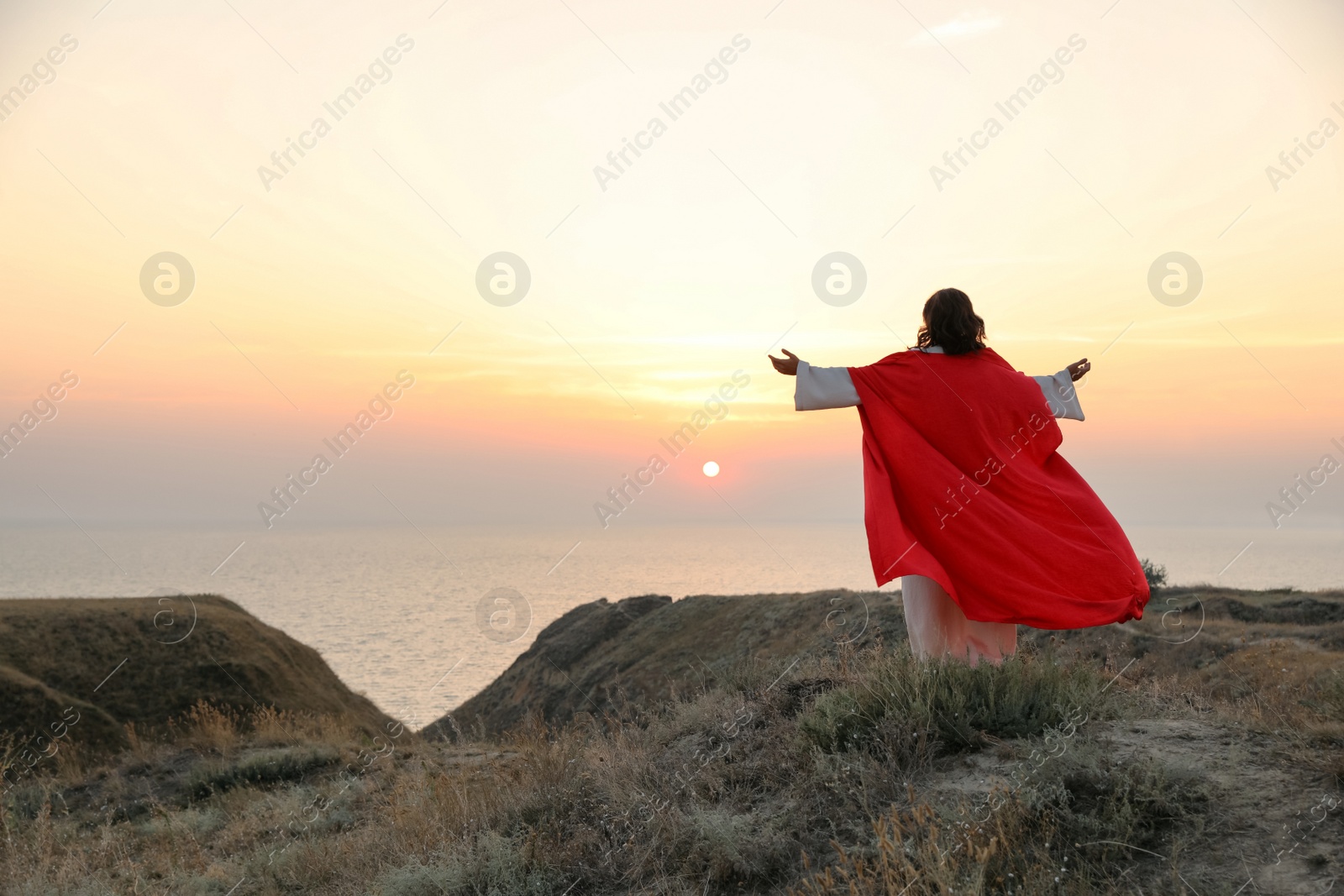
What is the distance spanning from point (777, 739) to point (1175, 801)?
2.27 meters

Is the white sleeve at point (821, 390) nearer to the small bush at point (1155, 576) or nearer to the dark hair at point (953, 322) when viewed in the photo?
the dark hair at point (953, 322)

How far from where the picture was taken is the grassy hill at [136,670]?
65.3 ft

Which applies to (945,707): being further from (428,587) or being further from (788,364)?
(428,587)

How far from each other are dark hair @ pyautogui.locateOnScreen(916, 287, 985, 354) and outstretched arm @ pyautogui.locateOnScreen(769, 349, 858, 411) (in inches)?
26.4

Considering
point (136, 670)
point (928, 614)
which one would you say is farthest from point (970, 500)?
point (136, 670)

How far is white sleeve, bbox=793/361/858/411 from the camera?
18.7 ft

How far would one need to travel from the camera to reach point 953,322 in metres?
5.71

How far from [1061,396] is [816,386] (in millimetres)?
1869

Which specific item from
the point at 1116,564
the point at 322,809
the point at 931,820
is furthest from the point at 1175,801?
the point at 322,809

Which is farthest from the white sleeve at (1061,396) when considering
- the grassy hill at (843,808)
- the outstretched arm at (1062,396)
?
the grassy hill at (843,808)

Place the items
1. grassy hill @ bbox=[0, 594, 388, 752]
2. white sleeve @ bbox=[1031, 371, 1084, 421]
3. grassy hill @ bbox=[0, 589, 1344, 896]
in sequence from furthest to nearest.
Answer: grassy hill @ bbox=[0, 594, 388, 752]
white sleeve @ bbox=[1031, 371, 1084, 421]
grassy hill @ bbox=[0, 589, 1344, 896]

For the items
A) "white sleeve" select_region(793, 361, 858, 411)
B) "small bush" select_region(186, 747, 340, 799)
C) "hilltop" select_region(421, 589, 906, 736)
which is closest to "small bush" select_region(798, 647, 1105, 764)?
"white sleeve" select_region(793, 361, 858, 411)

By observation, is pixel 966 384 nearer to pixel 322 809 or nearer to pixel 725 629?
pixel 322 809

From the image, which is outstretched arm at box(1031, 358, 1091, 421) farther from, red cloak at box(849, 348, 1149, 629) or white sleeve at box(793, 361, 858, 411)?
white sleeve at box(793, 361, 858, 411)
